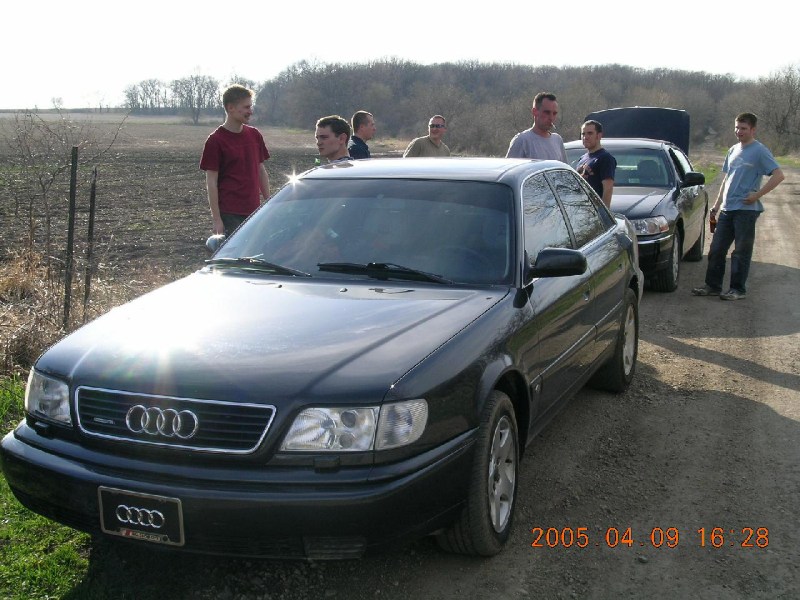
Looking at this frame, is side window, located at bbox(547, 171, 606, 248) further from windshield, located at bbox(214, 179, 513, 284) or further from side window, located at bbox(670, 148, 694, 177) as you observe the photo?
side window, located at bbox(670, 148, 694, 177)

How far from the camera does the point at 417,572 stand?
11.2ft

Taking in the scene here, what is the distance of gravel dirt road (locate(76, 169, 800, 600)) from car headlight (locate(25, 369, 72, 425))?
25.8 inches

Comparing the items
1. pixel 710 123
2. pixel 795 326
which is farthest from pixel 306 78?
pixel 795 326

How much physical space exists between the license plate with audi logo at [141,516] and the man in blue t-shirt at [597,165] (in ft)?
20.2

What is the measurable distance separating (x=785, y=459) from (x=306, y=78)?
3854 inches

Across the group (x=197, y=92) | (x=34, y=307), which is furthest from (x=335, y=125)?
(x=197, y=92)

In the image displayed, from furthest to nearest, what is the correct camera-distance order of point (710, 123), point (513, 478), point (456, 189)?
point (710, 123) → point (456, 189) → point (513, 478)

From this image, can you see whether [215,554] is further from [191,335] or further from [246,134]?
[246,134]

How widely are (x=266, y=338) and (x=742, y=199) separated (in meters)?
6.95

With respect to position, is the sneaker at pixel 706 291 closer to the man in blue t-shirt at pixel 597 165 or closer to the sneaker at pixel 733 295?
the sneaker at pixel 733 295

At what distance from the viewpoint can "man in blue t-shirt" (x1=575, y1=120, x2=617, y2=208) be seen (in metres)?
8.26

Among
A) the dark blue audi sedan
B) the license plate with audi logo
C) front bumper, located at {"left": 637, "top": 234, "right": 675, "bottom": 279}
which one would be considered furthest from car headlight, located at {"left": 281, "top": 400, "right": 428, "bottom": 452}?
front bumper, located at {"left": 637, "top": 234, "right": 675, "bottom": 279}

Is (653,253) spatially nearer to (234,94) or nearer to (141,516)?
(234,94)

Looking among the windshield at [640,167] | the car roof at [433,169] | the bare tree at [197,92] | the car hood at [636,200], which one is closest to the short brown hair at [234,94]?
the car roof at [433,169]
